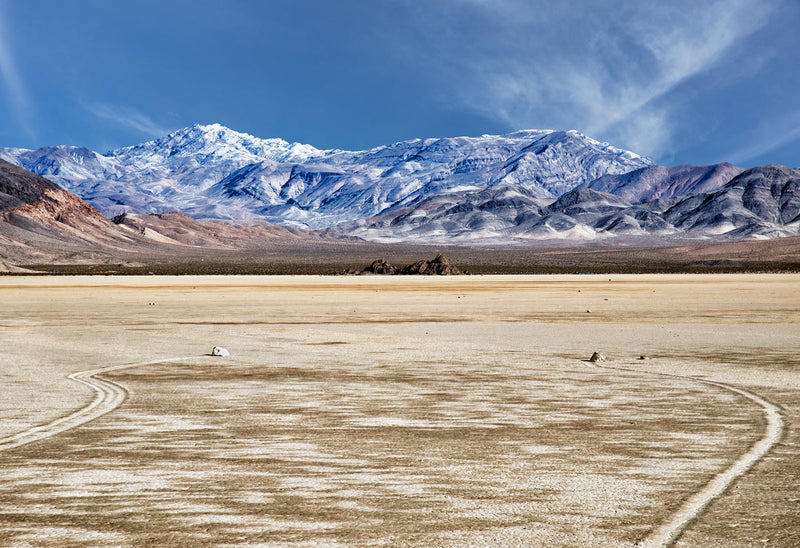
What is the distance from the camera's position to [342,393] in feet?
45.7

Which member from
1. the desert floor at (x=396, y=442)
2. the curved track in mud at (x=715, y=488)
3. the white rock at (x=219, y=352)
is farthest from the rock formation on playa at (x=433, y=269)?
the curved track in mud at (x=715, y=488)

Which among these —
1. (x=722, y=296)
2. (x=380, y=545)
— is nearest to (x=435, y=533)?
(x=380, y=545)

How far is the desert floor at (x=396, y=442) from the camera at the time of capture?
256 inches

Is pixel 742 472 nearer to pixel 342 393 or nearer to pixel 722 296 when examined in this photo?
pixel 342 393

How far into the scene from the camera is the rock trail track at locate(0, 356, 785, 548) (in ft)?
21.0

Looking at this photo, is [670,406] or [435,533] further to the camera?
[670,406]

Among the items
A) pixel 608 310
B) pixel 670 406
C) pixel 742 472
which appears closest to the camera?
pixel 742 472

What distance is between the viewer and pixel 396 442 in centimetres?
981

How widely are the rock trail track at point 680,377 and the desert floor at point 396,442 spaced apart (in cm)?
7

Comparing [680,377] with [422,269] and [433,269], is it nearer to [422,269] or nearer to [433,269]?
[422,269]

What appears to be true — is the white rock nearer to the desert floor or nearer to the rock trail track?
the desert floor

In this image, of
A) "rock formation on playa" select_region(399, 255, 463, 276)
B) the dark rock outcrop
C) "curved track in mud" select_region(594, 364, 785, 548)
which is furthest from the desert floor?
the dark rock outcrop

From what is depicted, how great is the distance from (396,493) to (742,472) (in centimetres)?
312

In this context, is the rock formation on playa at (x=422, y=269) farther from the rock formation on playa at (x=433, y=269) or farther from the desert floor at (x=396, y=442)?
the desert floor at (x=396, y=442)
